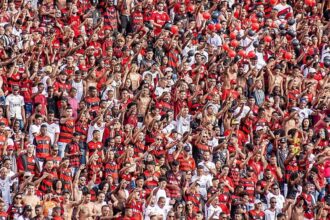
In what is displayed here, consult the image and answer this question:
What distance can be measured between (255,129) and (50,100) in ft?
15.1

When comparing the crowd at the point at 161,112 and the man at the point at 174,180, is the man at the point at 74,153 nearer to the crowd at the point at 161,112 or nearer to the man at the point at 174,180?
the crowd at the point at 161,112

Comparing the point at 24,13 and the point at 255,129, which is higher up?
the point at 24,13

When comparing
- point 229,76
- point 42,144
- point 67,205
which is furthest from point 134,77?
point 67,205

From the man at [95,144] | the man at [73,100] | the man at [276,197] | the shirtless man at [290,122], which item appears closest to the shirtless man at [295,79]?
the shirtless man at [290,122]

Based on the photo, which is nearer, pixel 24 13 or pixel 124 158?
pixel 124 158

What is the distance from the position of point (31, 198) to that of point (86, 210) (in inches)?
42.7

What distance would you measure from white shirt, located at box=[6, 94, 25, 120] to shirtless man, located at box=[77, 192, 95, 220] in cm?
263

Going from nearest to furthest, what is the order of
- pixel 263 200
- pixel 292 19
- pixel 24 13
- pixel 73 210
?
pixel 73 210 < pixel 263 200 < pixel 24 13 < pixel 292 19

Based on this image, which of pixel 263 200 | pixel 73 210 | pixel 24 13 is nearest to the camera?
pixel 73 210

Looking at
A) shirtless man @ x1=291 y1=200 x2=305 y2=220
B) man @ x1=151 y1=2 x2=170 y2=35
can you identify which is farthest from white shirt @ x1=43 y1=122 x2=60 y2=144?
man @ x1=151 y1=2 x2=170 y2=35

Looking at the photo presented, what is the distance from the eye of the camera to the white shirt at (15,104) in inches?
1148

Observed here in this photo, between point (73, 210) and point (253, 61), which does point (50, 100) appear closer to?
point (73, 210)

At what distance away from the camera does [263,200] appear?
29859 millimetres

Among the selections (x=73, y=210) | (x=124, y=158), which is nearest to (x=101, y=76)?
(x=124, y=158)
